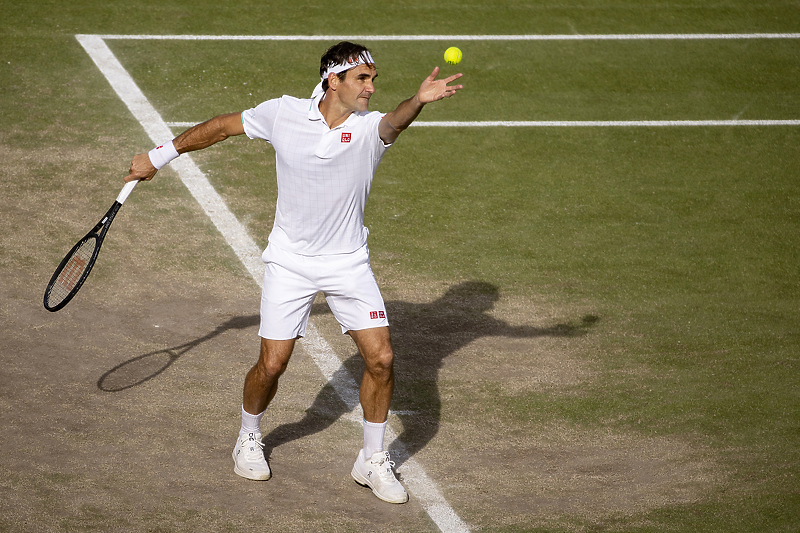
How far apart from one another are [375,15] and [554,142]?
3989 mm

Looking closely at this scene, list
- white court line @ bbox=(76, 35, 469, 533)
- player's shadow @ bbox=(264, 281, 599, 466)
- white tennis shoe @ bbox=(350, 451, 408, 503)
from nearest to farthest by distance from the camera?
1. white tennis shoe @ bbox=(350, 451, 408, 503)
2. white court line @ bbox=(76, 35, 469, 533)
3. player's shadow @ bbox=(264, 281, 599, 466)

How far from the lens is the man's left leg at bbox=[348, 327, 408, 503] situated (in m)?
5.65

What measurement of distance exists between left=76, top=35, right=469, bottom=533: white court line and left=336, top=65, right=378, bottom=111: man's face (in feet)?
7.77

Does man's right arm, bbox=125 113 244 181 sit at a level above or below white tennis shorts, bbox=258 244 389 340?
above

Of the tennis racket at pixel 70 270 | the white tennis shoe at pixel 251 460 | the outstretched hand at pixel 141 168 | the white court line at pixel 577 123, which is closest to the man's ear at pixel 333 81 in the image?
the outstretched hand at pixel 141 168

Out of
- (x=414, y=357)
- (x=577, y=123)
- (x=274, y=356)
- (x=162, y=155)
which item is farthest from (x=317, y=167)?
(x=577, y=123)

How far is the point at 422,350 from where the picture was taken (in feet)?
24.8

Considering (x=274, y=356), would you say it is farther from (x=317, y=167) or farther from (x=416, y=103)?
(x=416, y=103)

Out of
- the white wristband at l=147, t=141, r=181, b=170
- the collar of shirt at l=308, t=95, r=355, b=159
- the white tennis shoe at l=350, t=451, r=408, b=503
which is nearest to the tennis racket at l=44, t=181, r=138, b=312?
the white wristband at l=147, t=141, r=181, b=170

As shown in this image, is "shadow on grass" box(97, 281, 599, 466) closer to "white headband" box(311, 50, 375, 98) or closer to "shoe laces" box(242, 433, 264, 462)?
"shoe laces" box(242, 433, 264, 462)

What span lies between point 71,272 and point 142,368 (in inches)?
41.8

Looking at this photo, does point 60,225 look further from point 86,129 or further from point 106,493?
point 106,493

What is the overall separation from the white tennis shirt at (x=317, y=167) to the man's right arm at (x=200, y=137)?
0.34 ft

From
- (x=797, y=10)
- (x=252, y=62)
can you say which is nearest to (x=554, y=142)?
(x=252, y=62)
